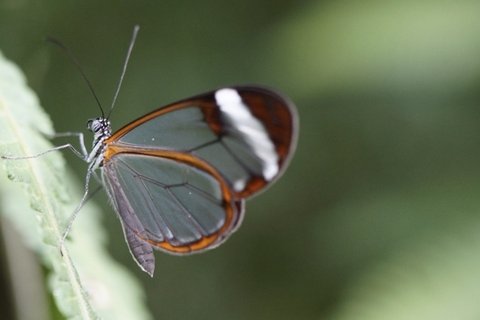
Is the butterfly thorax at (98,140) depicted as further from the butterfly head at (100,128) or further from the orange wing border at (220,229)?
the orange wing border at (220,229)

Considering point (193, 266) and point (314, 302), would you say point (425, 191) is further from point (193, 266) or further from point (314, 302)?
point (193, 266)

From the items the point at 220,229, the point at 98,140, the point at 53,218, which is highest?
the point at 98,140

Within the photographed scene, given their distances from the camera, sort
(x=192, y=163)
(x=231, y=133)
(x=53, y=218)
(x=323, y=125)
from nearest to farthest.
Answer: (x=53, y=218), (x=231, y=133), (x=192, y=163), (x=323, y=125)

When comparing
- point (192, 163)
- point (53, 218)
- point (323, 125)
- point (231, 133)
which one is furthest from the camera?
point (323, 125)

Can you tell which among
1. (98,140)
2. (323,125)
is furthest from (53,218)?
Answer: (323,125)

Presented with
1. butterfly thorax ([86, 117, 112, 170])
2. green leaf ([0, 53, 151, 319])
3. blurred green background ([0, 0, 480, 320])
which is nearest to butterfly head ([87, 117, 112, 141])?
butterfly thorax ([86, 117, 112, 170])

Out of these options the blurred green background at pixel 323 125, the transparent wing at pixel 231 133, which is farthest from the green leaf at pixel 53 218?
the blurred green background at pixel 323 125

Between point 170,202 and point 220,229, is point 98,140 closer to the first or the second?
point 170,202

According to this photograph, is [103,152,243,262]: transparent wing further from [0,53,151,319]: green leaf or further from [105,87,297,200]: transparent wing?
[0,53,151,319]: green leaf
